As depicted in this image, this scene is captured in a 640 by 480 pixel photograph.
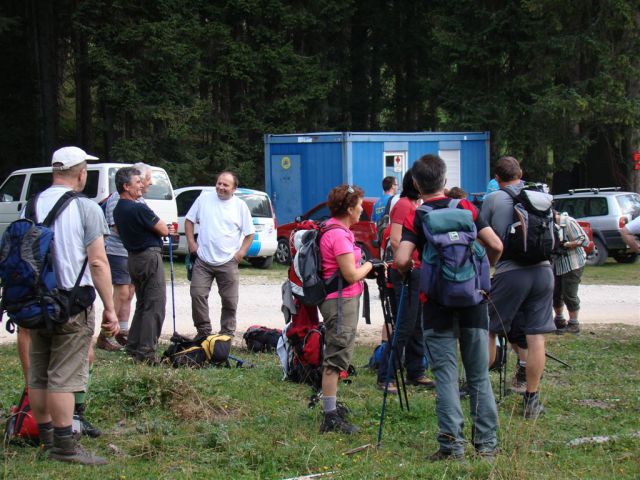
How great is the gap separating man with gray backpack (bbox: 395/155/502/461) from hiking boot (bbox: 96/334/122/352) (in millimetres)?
4469

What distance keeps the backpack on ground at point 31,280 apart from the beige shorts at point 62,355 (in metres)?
0.12

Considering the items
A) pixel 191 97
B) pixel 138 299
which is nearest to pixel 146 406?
pixel 138 299

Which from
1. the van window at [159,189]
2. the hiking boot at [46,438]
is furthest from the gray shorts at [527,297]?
the van window at [159,189]

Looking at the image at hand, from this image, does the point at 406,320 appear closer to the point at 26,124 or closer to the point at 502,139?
the point at 502,139

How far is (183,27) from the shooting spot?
26203 millimetres

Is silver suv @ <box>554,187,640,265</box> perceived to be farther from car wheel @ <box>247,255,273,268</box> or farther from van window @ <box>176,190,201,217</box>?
van window @ <box>176,190,201,217</box>

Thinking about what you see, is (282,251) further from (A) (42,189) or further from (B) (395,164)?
(A) (42,189)

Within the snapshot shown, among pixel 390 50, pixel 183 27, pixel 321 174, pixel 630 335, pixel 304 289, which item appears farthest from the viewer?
pixel 390 50

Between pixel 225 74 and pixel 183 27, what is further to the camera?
pixel 225 74

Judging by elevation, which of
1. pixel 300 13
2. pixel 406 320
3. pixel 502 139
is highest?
pixel 300 13

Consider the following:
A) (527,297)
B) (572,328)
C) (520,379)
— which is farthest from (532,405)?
(572,328)

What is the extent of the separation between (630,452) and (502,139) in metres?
22.7

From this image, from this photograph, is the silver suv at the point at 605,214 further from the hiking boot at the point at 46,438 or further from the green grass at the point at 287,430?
the hiking boot at the point at 46,438

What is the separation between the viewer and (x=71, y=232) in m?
5.10
